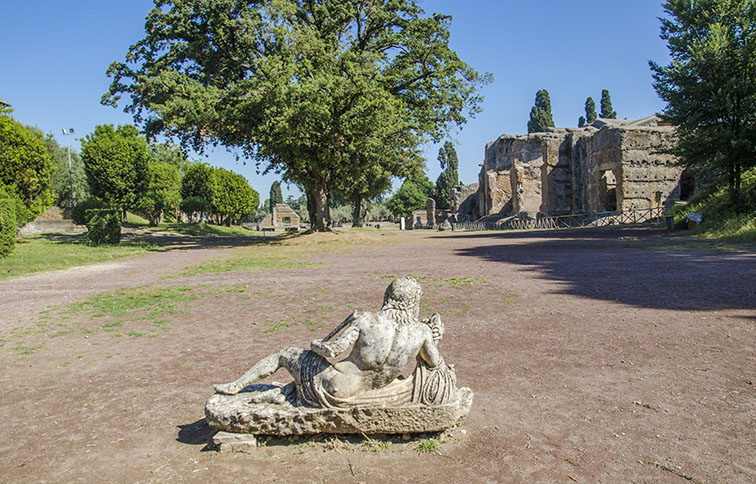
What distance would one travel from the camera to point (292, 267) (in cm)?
1503

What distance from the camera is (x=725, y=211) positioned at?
2134 cm

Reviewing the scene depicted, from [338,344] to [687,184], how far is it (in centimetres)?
4333

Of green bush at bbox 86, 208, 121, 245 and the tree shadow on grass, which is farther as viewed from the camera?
green bush at bbox 86, 208, 121, 245

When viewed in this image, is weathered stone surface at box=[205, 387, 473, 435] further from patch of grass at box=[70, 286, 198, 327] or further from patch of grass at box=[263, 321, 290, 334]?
patch of grass at box=[70, 286, 198, 327]

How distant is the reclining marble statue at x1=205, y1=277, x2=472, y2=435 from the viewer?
3457 millimetres

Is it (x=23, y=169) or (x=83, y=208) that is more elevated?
(x=23, y=169)

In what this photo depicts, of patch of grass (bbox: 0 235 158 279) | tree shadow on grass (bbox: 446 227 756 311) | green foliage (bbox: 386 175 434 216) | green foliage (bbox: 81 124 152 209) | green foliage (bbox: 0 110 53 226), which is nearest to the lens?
tree shadow on grass (bbox: 446 227 756 311)

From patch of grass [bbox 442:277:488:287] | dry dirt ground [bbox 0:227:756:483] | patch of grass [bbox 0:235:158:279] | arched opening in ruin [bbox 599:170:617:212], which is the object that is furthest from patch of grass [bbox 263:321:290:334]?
arched opening in ruin [bbox 599:170:617:212]

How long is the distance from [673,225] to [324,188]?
17121 mm

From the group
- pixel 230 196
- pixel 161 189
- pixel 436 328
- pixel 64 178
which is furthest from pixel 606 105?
pixel 436 328

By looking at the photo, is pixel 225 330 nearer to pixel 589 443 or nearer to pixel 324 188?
pixel 589 443

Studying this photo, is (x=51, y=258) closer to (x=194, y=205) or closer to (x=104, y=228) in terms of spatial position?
(x=104, y=228)

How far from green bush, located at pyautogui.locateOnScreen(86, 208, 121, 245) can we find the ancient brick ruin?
31.1 m

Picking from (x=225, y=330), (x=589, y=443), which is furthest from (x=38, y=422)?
(x=589, y=443)
